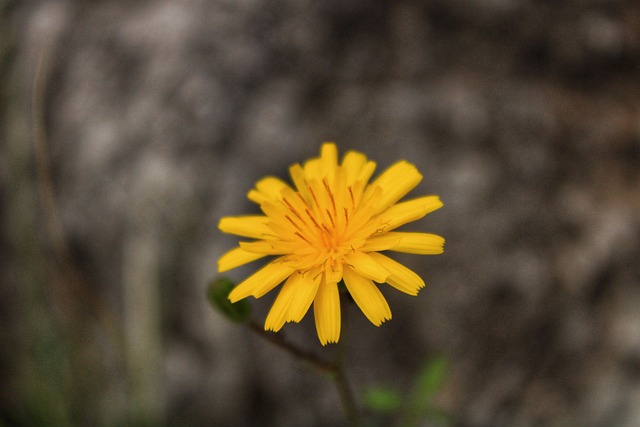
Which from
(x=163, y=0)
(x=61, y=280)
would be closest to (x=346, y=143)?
(x=163, y=0)

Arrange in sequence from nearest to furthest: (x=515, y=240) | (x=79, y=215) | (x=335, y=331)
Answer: (x=335, y=331) < (x=515, y=240) < (x=79, y=215)

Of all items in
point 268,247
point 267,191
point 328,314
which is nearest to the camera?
point 328,314

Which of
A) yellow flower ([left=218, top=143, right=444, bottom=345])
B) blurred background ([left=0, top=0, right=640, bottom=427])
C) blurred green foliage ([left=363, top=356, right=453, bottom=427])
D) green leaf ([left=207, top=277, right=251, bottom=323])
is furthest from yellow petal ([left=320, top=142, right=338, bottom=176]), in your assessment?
blurred background ([left=0, top=0, right=640, bottom=427])

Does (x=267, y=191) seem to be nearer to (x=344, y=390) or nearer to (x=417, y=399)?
(x=344, y=390)

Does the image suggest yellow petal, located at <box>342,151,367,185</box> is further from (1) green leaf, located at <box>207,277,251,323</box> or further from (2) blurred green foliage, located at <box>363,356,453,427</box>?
(2) blurred green foliage, located at <box>363,356,453,427</box>

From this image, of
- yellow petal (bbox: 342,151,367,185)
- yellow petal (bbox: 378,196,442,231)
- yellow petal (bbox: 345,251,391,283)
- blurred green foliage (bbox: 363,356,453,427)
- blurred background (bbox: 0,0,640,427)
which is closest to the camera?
yellow petal (bbox: 345,251,391,283)

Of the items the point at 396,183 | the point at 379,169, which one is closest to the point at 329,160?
the point at 396,183

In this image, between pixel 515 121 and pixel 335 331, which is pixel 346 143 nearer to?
pixel 515 121
